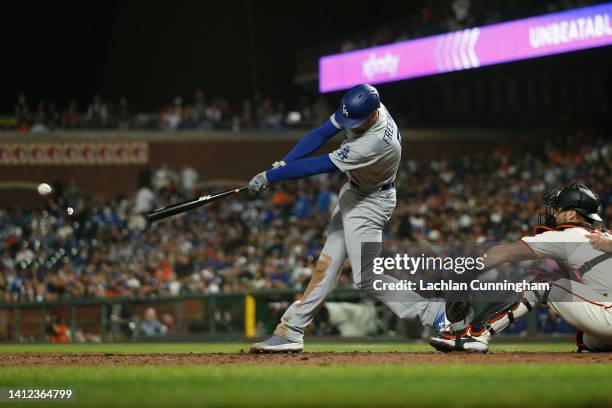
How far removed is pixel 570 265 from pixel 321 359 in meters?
1.73

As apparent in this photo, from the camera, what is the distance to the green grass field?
4.27m

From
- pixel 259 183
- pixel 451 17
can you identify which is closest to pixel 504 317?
pixel 259 183

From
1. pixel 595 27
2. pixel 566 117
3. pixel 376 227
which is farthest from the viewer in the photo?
pixel 566 117

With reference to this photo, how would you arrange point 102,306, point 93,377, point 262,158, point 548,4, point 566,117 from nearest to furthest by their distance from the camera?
point 93,377, point 102,306, point 548,4, point 566,117, point 262,158

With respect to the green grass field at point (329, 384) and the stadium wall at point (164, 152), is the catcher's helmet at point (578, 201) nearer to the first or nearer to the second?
the green grass field at point (329, 384)

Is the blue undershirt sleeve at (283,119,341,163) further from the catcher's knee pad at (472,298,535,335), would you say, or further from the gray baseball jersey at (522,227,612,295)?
the catcher's knee pad at (472,298,535,335)

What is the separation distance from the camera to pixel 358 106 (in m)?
6.50

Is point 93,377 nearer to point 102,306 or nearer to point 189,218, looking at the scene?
point 102,306

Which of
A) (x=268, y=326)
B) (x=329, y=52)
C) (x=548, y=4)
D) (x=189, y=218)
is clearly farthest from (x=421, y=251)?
(x=329, y=52)

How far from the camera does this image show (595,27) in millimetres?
19734

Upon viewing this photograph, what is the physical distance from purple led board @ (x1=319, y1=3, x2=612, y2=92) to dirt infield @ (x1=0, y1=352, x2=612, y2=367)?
1421 centimetres

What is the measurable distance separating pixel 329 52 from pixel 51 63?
1064 centimetres

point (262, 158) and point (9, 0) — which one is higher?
point (9, 0)

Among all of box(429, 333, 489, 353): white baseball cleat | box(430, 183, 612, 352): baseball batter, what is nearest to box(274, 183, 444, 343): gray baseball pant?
box(429, 333, 489, 353): white baseball cleat
